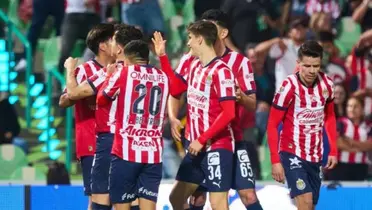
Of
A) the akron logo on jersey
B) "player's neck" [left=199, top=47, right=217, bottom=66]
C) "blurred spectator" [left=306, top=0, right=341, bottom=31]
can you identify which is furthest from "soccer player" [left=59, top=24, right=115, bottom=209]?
"blurred spectator" [left=306, top=0, right=341, bottom=31]

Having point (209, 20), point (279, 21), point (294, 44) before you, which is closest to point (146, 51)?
point (209, 20)

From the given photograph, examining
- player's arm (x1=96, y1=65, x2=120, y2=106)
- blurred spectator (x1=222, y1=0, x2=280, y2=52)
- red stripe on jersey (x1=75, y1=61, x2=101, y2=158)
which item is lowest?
red stripe on jersey (x1=75, y1=61, x2=101, y2=158)

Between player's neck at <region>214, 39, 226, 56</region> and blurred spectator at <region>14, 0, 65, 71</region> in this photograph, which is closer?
player's neck at <region>214, 39, 226, 56</region>

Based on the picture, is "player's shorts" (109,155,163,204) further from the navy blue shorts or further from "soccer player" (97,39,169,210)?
the navy blue shorts

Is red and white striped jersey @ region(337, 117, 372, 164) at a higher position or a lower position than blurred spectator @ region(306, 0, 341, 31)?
lower

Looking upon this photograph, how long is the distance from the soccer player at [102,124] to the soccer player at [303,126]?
139 cm

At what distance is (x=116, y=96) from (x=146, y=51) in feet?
1.47

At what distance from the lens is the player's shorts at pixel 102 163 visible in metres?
11.2

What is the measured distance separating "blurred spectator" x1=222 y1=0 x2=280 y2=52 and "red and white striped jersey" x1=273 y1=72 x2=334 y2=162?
4.95 m

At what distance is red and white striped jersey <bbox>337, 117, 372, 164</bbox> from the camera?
15.0 m

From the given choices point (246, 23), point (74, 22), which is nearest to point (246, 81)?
point (246, 23)

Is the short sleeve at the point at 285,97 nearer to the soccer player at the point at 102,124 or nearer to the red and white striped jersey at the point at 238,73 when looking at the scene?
the red and white striped jersey at the point at 238,73

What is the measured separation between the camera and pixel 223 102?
35.6 ft

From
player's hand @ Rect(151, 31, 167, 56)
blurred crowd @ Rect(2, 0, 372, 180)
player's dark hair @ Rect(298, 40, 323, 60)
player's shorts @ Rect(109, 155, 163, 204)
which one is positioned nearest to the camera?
player's shorts @ Rect(109, 155, 163, 204)
